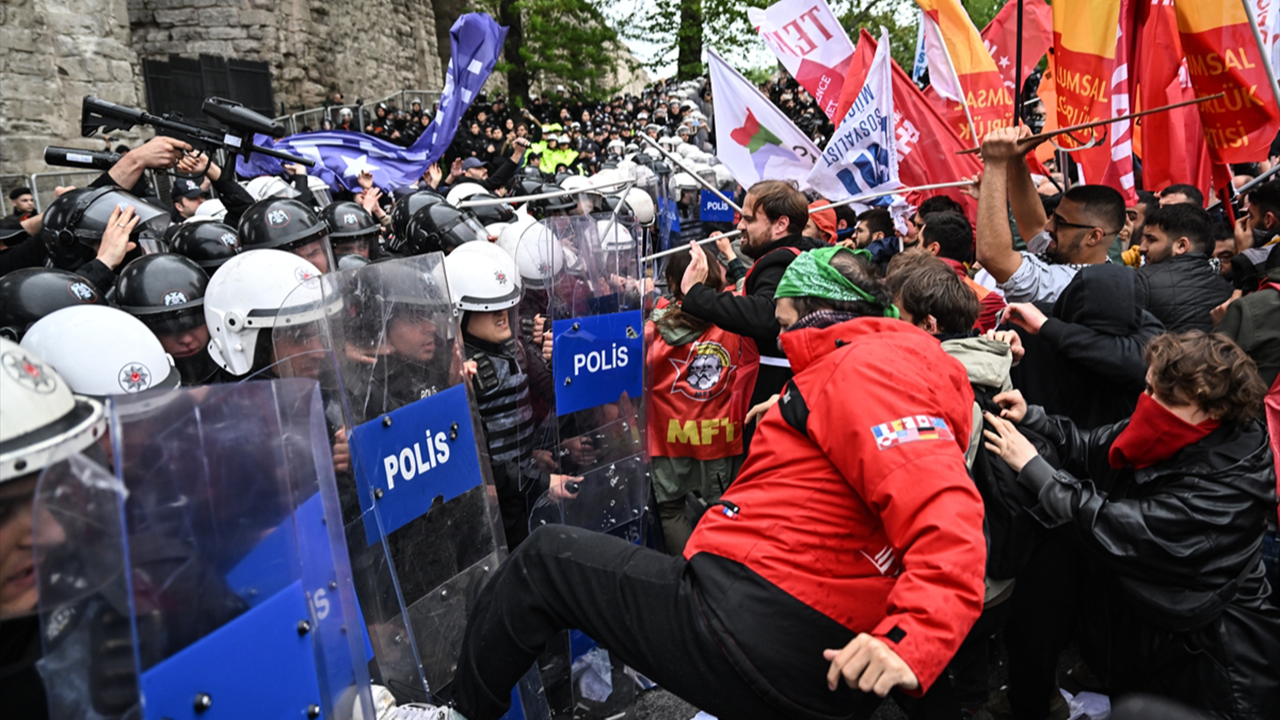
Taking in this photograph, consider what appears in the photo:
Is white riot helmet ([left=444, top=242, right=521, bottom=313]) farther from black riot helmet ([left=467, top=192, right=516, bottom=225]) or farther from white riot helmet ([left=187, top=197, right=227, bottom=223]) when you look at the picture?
Answer: white riot helmet ([left=187, top=197, right=227, bottom=223])

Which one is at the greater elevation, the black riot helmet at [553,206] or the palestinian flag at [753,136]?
the palestinian flag at [753,136]

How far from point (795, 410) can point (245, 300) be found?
6.20ft

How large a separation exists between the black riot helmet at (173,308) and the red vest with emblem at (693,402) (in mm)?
1874

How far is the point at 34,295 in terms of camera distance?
298 centimetres

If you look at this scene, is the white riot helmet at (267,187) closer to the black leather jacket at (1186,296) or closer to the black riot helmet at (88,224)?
the black riot helmet at (88,224)

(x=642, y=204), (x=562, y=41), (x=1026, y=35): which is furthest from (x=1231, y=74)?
(x=562, y=41)

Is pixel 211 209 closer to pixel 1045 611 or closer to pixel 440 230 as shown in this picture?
pixel 440 230

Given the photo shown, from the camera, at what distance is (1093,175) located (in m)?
4.57

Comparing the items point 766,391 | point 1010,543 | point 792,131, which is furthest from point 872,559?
point 792,131

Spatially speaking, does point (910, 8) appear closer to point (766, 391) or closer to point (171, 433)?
point (766, 391)

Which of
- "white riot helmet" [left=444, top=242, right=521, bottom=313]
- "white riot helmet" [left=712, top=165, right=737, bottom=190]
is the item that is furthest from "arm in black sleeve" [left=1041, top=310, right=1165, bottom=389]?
"white riot helmet" [left=712, top=165, right=737, bottom=190]

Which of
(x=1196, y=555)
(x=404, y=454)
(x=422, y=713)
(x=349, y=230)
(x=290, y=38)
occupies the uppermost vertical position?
(x=290, y=38)

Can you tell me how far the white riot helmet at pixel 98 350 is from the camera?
2.43m

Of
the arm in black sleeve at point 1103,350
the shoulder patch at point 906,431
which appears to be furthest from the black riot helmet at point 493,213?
the shoulder patch at point 906,431
